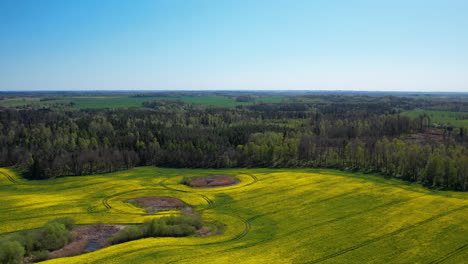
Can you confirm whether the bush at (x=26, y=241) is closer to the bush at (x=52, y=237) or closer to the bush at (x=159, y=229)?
the bush at (x=52, y=237)

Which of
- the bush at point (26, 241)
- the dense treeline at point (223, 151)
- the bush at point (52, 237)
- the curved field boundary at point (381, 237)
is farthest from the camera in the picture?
the dense treeline at point (223, 151)

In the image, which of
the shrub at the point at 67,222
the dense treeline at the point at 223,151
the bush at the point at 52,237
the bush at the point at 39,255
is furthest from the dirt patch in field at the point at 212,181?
the bush at the point at 39,255

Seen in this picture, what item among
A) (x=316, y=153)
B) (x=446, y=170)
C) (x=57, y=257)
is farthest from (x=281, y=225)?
(x=316, y=153)

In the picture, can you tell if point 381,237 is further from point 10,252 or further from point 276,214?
point 10,252

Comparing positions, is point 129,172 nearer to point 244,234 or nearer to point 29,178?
point 29,178

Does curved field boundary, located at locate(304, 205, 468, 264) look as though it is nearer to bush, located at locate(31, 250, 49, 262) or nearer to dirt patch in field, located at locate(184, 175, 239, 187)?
bush, located at locate(31, 250, 49, 262)
